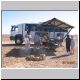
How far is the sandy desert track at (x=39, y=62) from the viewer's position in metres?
10.6

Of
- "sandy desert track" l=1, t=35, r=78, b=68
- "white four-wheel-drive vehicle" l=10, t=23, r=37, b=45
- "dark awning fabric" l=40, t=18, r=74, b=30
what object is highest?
"dark awning fabric" l=40, t=18, r=74, b=30

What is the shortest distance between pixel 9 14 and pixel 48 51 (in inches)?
76.3

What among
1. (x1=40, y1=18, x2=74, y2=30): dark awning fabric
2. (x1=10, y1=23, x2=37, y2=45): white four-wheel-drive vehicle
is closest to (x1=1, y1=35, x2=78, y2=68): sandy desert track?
(x1=10, y1=23, x2=37, y2=45): white four-wheel-drive vehicle

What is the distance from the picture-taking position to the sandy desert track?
10.6 m

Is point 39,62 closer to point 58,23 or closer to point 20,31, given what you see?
point 20,31

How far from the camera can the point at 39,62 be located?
1062 centimetres

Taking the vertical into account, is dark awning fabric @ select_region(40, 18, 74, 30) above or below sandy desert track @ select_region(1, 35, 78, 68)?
above

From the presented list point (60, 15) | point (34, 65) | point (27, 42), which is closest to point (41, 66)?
point (34, 65)

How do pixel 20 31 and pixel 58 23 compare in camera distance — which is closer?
pixel 58 23

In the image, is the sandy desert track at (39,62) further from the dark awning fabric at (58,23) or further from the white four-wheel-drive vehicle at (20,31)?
the dark awning fabric at (58,23)

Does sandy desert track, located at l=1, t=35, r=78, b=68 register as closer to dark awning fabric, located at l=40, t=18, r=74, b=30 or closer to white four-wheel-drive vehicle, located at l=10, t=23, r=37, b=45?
white four-wheel-drive vehicle, located at l=10, t=23, r=37, b=45

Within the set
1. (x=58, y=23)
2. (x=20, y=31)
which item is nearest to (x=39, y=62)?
(x=20, y=31)

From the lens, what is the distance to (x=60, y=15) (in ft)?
34.9

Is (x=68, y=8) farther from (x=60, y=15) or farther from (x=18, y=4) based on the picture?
(x=18, y=4)
